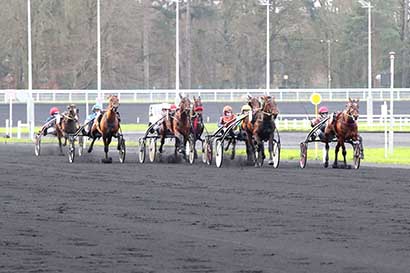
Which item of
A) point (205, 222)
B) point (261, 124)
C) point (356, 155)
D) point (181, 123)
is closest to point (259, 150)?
point (261, 124)

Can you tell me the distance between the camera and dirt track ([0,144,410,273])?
11.0 meters

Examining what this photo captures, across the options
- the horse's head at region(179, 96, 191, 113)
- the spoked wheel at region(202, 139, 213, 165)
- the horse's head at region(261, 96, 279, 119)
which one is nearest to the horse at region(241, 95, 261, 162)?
the horse's head at region(261, 96, 279, 119)

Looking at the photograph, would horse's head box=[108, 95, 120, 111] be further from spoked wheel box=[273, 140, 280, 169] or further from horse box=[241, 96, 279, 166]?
spoked wheel box=[273, 140, 280, 169]

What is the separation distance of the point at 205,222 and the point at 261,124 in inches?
491

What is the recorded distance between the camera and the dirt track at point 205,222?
36.1ft

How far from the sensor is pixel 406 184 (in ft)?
68.8

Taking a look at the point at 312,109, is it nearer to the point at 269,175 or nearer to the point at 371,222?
the point at 269,175

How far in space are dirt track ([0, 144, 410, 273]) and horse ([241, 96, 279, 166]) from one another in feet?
8.01

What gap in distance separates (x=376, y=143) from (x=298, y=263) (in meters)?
30.6

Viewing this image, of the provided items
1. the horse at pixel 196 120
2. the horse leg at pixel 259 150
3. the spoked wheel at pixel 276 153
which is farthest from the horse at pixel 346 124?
the horse at pixel 196 120

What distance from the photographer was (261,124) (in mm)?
26812

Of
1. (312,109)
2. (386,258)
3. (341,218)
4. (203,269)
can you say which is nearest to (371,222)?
(341,218)

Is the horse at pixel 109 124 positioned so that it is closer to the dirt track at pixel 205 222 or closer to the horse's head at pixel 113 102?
the horse's head at pixel 113 102

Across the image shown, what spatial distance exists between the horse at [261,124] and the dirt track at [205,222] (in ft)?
8.01
